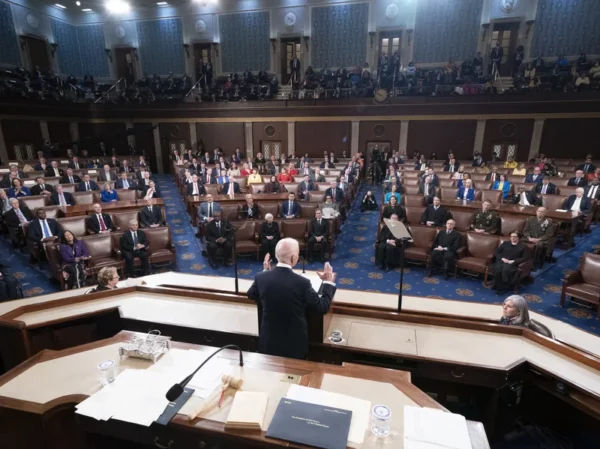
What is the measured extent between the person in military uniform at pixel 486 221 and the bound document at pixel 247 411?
626 cm

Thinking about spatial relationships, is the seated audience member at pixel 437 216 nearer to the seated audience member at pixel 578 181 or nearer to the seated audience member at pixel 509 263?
the seated audience member at pixel 509 263

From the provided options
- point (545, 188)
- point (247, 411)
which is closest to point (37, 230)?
point (247, 411)

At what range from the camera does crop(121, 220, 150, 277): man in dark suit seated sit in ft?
20.7

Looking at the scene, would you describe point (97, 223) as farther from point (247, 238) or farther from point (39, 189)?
point (39, 189)

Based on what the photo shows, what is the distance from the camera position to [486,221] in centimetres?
704

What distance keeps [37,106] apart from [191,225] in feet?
35.0

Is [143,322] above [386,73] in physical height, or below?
below

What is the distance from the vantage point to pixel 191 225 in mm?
9406

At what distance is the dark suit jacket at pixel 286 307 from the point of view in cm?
243

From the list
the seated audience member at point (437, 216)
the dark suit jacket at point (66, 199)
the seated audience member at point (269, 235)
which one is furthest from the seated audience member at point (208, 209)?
the seated audience member at point (437, 216)

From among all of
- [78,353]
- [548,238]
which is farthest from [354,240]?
[78,353]

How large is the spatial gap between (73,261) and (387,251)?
17.6ft

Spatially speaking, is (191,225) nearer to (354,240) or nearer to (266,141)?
(354,240)

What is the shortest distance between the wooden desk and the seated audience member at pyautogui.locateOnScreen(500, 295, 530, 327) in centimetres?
155
